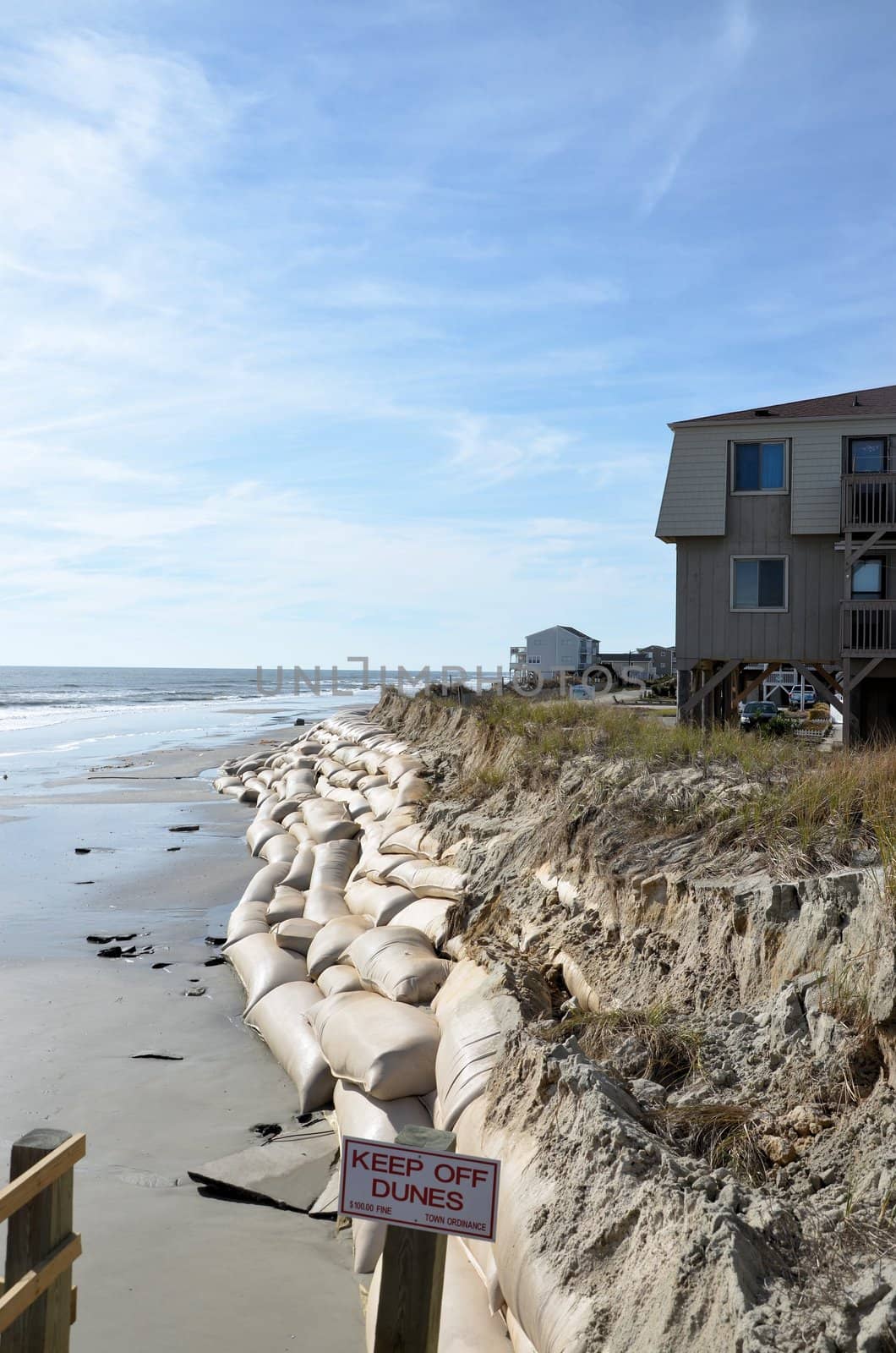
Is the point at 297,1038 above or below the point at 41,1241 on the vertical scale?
below

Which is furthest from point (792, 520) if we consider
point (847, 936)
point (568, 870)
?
point (847, 936)

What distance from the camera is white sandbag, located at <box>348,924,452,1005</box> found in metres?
5.14

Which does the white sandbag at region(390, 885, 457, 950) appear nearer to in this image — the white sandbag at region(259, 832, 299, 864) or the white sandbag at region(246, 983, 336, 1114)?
the white sandbag at region(246, 983, 336, 1114)

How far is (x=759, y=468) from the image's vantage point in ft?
49.1

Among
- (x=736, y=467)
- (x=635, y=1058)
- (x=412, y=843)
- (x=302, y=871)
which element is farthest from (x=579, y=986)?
(x=736, y=467)

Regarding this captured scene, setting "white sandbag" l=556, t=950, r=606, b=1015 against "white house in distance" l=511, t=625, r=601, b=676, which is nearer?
"white sandbag" l=556, t=950, r=606, b=1015

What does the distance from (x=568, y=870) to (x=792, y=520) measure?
1059cm

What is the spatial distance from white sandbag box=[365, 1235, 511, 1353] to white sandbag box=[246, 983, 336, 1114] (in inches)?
70.7

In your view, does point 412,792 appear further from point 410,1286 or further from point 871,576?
point 871,576

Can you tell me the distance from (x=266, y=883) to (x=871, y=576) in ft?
33.1

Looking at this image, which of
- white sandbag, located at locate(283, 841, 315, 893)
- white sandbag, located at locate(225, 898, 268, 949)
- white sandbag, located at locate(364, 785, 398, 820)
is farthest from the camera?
white sandbag, located at locate(364, 785, 398, 820)

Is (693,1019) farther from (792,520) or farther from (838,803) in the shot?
(792,520)

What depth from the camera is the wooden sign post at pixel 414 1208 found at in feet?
7.05

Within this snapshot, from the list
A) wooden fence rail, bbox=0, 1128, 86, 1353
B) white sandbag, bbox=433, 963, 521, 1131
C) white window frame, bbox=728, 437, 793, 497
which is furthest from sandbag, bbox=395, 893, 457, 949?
white window frame, bbox=728, 437, 793, 497
